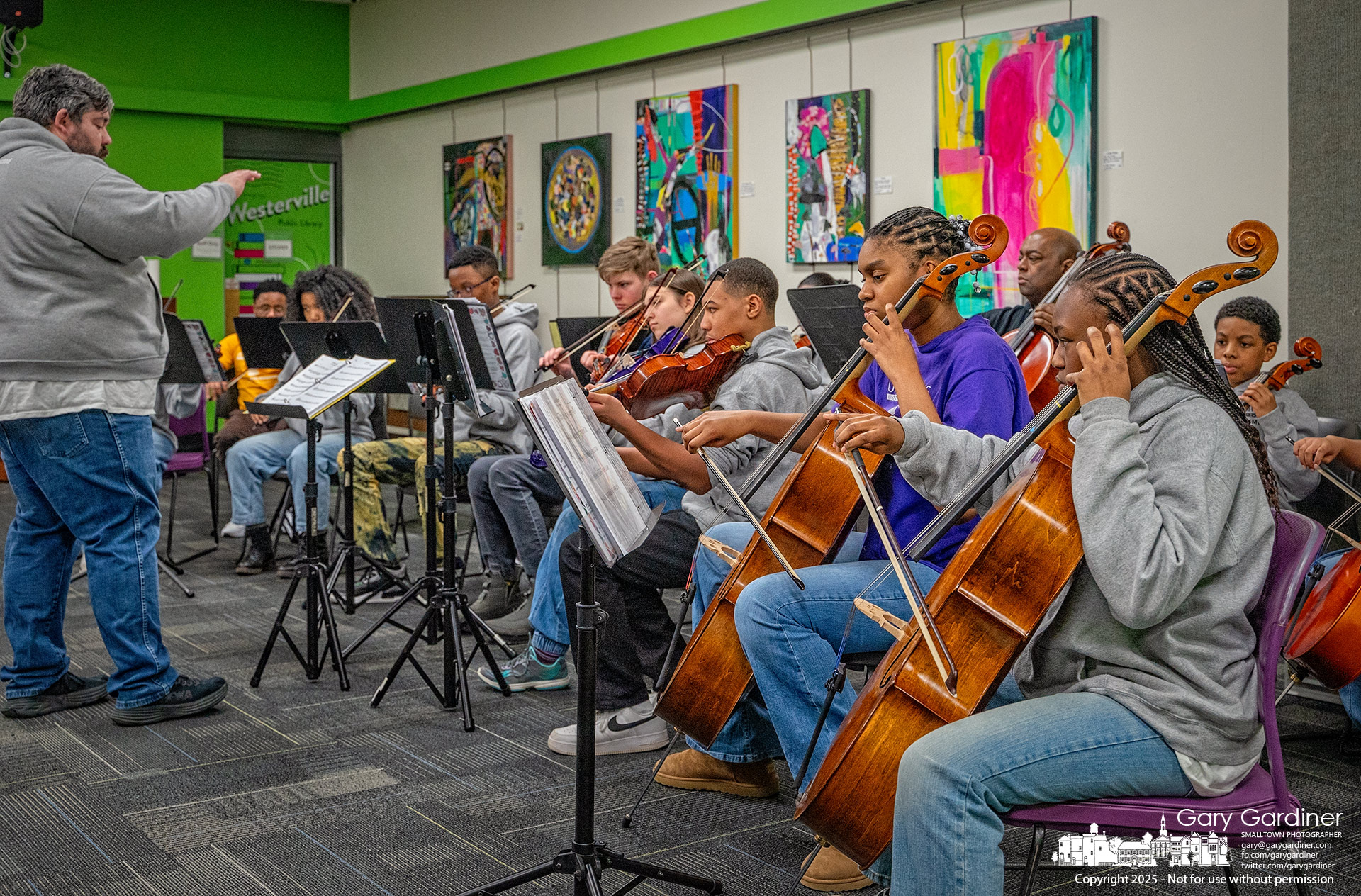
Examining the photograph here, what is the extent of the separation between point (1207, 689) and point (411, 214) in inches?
320

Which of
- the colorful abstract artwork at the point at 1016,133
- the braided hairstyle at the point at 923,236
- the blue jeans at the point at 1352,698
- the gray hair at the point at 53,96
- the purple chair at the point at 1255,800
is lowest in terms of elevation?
the blue jeans at the point at 1352,698

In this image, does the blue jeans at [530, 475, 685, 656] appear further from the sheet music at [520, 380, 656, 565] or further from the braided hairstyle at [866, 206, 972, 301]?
the sheet music at [520, 380, 656, 565]

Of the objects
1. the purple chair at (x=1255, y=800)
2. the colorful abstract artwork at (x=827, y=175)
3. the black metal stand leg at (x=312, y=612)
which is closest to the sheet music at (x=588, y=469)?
the purple chair at (x=1255, y=800)

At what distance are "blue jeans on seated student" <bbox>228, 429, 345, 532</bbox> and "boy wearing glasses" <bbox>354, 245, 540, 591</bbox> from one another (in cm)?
36

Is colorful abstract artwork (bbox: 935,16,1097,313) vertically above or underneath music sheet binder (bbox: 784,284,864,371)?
above

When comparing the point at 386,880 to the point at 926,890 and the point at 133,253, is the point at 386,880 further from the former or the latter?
the point at 133,253

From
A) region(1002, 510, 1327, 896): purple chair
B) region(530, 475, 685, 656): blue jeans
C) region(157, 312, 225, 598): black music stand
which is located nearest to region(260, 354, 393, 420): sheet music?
region(530, 475, 685, 656): blue jeans

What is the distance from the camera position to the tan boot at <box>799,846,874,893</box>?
2.13m

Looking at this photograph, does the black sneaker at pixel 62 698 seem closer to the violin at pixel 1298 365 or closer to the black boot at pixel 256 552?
the black boot at pixel 256 552

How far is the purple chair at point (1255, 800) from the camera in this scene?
1521mm

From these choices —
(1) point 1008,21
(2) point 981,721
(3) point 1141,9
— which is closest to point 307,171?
(1) point 1008,21

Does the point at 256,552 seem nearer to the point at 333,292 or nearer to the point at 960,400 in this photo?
the point at 333,292

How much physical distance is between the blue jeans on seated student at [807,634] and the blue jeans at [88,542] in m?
1.78

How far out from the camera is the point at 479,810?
101 inches
